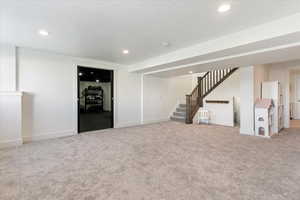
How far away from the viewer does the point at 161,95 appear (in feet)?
22.5

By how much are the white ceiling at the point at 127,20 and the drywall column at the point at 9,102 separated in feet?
1.41

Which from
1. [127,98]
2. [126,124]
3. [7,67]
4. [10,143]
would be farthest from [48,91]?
[126,124]

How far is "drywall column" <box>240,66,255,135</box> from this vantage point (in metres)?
4.34

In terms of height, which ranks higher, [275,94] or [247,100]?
[275,94]

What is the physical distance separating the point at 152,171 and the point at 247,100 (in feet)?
12.8

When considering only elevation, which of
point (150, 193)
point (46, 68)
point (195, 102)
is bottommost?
point (150, 193)

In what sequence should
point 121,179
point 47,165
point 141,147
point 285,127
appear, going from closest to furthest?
point 121,179, point 47,165, point 141,147, point 285,127

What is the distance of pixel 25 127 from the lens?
12.2ft

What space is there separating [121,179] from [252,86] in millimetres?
4469

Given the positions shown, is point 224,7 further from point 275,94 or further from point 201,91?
point 201,91

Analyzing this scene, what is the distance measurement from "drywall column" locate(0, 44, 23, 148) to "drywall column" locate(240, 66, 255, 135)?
615 centimetres

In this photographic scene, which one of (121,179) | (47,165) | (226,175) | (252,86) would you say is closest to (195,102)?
(252,86)

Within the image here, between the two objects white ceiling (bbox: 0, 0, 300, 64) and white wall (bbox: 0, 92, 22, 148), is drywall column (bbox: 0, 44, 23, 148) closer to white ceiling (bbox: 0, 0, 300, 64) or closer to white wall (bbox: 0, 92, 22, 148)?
white wall (bbox: 0, 92, 22, 148)

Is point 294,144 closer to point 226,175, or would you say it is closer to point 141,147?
point 226,175
